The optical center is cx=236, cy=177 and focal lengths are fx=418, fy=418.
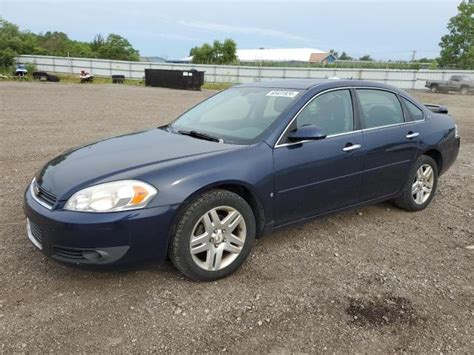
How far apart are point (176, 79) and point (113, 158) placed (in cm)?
2830

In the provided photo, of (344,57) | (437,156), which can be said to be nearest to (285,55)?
(344,57)

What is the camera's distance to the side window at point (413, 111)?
4742 mm

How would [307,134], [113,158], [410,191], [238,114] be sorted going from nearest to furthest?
[113,158] → [307,134] → [238,114] → [410,191]

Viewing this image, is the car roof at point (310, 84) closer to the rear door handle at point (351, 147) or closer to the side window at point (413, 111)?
the side window at point (413, 111)

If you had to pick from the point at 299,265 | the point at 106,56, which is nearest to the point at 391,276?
the point at 299,265

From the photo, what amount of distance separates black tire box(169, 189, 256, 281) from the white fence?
2952 centimetres

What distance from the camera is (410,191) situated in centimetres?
475

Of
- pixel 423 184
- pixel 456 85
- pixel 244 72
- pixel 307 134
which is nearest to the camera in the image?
pixel 307 134

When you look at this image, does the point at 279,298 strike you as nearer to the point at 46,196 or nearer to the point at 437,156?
the point at 46,196

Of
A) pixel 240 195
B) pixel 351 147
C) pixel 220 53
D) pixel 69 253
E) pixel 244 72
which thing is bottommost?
pixel 69 253

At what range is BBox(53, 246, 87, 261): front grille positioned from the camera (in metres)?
2.84

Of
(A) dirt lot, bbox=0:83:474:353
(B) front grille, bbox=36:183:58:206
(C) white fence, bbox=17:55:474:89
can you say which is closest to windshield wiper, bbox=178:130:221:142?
(A) dirt lot, bbox=0:83:474:353

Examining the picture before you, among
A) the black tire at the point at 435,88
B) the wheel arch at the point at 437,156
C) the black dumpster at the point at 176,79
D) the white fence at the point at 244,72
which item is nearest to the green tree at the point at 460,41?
the white fence at the point at 244,72

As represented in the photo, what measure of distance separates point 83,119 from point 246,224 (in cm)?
967
